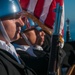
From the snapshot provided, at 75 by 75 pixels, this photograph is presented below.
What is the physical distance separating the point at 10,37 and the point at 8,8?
287mm

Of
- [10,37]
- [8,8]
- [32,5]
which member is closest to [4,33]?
[10,37]

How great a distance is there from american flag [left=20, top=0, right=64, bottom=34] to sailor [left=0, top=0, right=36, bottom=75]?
159 cm

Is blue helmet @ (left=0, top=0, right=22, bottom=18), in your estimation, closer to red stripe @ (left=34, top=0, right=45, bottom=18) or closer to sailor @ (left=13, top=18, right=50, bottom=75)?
sailor @ (left=13, top=18, right=50, bottom=75)

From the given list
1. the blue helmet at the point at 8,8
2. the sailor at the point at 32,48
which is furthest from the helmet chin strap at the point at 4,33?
the sailor at the point at 32,48

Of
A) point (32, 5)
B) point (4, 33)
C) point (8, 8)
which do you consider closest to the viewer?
point (4, 33)

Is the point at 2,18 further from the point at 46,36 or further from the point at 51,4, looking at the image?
the point at 51,4

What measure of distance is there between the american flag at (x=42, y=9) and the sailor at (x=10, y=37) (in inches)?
62.5

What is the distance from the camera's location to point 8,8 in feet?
8.80

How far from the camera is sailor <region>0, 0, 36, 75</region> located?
7.39ft

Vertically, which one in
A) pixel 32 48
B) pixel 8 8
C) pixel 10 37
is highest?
pixel 8 8

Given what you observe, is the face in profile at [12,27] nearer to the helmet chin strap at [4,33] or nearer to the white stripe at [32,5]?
the helmet chin strap at [4,33]

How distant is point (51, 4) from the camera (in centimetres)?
459

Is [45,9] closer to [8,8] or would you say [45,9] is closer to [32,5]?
[32,5]

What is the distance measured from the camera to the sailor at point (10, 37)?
2254mm
